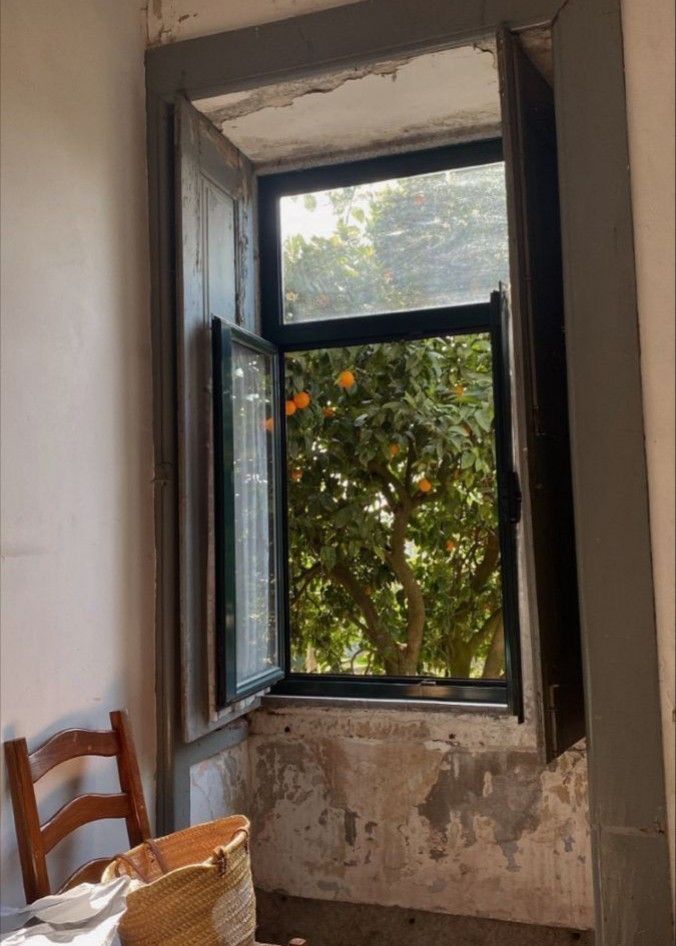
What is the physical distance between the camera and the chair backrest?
1982mm

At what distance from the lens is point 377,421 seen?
129 inches

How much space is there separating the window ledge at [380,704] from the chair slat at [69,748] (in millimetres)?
892

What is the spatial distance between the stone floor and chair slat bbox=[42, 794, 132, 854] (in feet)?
3.33

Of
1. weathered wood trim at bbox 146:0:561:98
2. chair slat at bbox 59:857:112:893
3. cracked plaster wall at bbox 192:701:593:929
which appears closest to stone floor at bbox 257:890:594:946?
cracked plaster wall at bbox 192:701:593:929

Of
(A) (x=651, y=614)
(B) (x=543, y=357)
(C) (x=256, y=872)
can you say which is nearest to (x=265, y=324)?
(B) (x=543, y=357)

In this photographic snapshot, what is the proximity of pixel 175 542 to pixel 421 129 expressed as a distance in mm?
1670

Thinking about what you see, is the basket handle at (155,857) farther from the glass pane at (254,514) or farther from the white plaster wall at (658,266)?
the white plaster wall at (658,266)

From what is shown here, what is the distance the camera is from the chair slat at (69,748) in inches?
81.3

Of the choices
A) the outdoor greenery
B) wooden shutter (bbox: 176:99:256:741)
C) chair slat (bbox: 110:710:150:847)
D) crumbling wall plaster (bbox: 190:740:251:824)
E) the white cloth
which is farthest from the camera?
the outdoor greenery

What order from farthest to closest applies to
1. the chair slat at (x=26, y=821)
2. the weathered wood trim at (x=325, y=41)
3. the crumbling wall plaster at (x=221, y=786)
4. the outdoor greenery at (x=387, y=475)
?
the outdoor greenery at (x=387, y=475) → the crumbling wall plaster at (x=221, y=786) → the weathered wood trim at (x=325, y=41) → the chair slat at (x=26, y=821)

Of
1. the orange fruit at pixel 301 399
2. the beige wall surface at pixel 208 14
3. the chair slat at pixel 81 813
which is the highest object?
the beige wall surface at pixel 208 14

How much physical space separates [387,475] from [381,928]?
157 cm

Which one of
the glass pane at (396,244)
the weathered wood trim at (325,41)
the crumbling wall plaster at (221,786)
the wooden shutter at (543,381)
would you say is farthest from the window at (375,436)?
the weathered wood trim at (325,41)

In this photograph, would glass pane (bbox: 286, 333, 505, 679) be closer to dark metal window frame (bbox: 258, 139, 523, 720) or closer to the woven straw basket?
dark metal window frame (bbox: 258, 139, 523, 720)
